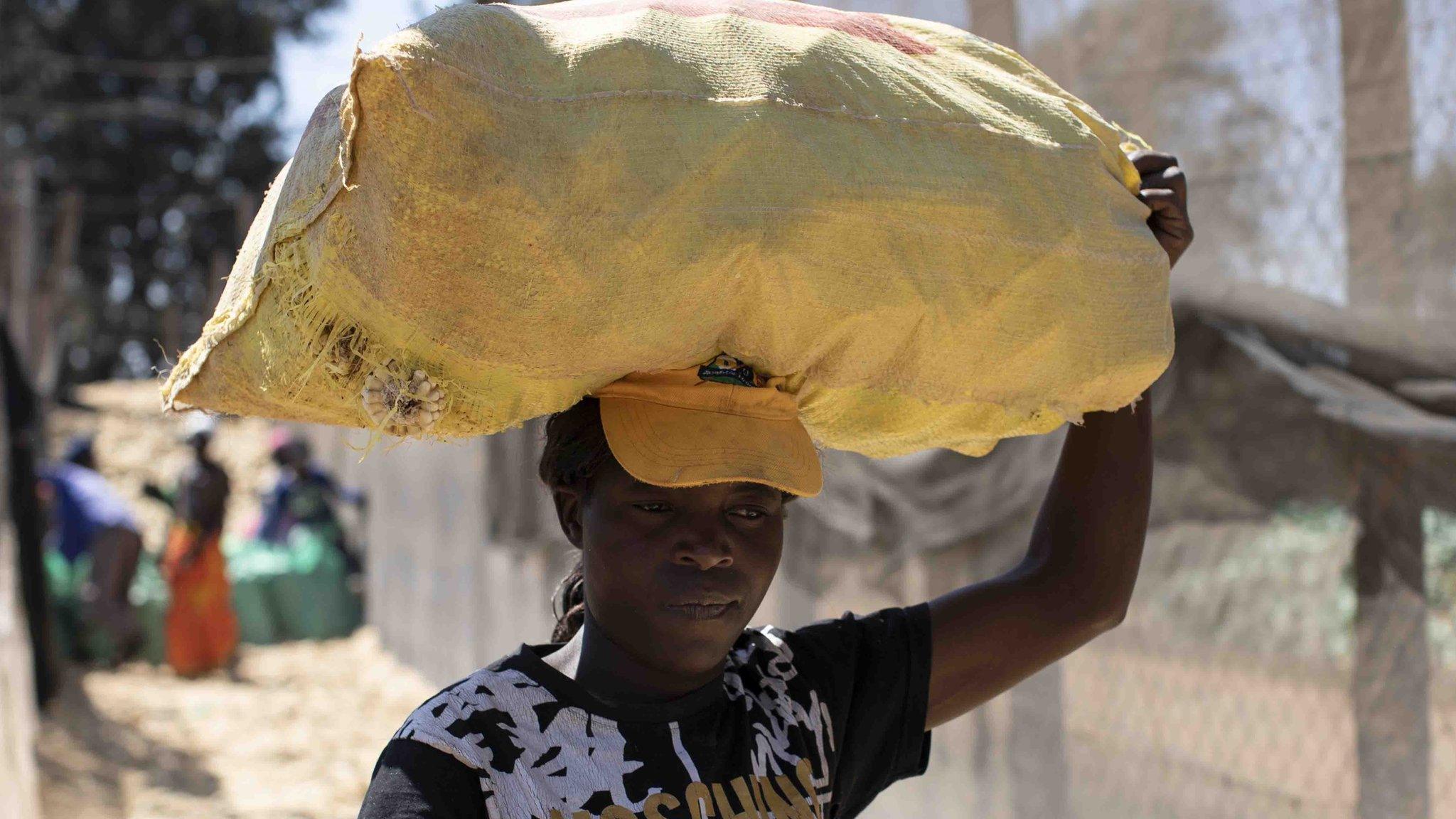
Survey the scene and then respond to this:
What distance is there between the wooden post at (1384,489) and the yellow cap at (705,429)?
152 centimetres

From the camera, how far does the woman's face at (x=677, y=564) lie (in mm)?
1393

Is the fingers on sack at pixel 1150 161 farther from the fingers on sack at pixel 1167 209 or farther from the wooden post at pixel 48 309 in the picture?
the wooden post at pixel 48 309

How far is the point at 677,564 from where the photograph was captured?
54.7 inches

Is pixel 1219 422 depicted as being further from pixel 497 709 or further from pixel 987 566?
pixel 497 709

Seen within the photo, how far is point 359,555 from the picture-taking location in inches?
473

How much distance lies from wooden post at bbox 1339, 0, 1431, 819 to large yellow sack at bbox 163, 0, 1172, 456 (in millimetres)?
1220

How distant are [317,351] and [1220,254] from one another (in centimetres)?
217

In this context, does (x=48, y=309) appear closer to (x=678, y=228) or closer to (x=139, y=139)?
(x=139, y=139)

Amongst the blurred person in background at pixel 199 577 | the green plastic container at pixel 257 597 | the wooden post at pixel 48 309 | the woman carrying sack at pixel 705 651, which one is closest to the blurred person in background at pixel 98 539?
the blurred person in background at pixel 199 577

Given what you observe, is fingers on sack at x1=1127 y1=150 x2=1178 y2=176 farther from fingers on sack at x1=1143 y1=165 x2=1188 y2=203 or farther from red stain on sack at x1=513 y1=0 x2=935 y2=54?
red stain on sack at x1=513 y1=0 x2=935 y2=54

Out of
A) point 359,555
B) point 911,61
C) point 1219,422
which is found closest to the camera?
point 911,61

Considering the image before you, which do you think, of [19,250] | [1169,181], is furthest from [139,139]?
[1169,181]

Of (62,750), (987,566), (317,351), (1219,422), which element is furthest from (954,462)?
(62,750)

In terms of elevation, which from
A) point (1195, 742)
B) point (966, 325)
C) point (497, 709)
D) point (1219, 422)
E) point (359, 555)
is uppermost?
point (966, 325)
